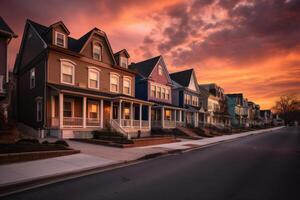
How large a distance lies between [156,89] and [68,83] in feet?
49.1

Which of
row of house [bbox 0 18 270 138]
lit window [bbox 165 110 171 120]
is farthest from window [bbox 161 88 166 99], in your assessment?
lit window [bbox 165 110 171 120]

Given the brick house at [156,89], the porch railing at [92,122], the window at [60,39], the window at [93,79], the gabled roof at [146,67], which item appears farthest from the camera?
the gabled roof at [146,67]

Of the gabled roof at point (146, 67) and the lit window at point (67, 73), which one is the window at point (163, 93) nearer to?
the gabled roof at point (146, 67)

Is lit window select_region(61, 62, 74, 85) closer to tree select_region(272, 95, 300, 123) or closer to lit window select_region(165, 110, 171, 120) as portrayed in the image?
lit window select_region(165, 110, 171, 120)

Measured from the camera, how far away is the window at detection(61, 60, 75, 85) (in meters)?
20.9

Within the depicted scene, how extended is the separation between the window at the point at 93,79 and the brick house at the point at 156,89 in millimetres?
7940

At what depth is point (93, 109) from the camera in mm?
23531

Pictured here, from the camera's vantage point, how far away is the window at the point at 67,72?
68.6ft

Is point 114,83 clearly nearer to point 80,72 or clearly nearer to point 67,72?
point 80,72

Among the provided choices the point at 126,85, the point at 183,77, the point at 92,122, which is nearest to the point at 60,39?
the point at 92,122

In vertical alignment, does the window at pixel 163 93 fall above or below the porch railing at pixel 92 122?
above

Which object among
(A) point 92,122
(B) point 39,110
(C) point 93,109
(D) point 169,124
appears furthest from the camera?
(D) point 169,124

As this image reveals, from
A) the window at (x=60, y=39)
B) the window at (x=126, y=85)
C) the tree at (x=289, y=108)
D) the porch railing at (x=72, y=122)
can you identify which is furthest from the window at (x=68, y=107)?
the tree at (x=289, y=108)

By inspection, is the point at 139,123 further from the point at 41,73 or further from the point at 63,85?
the point at 41,73
